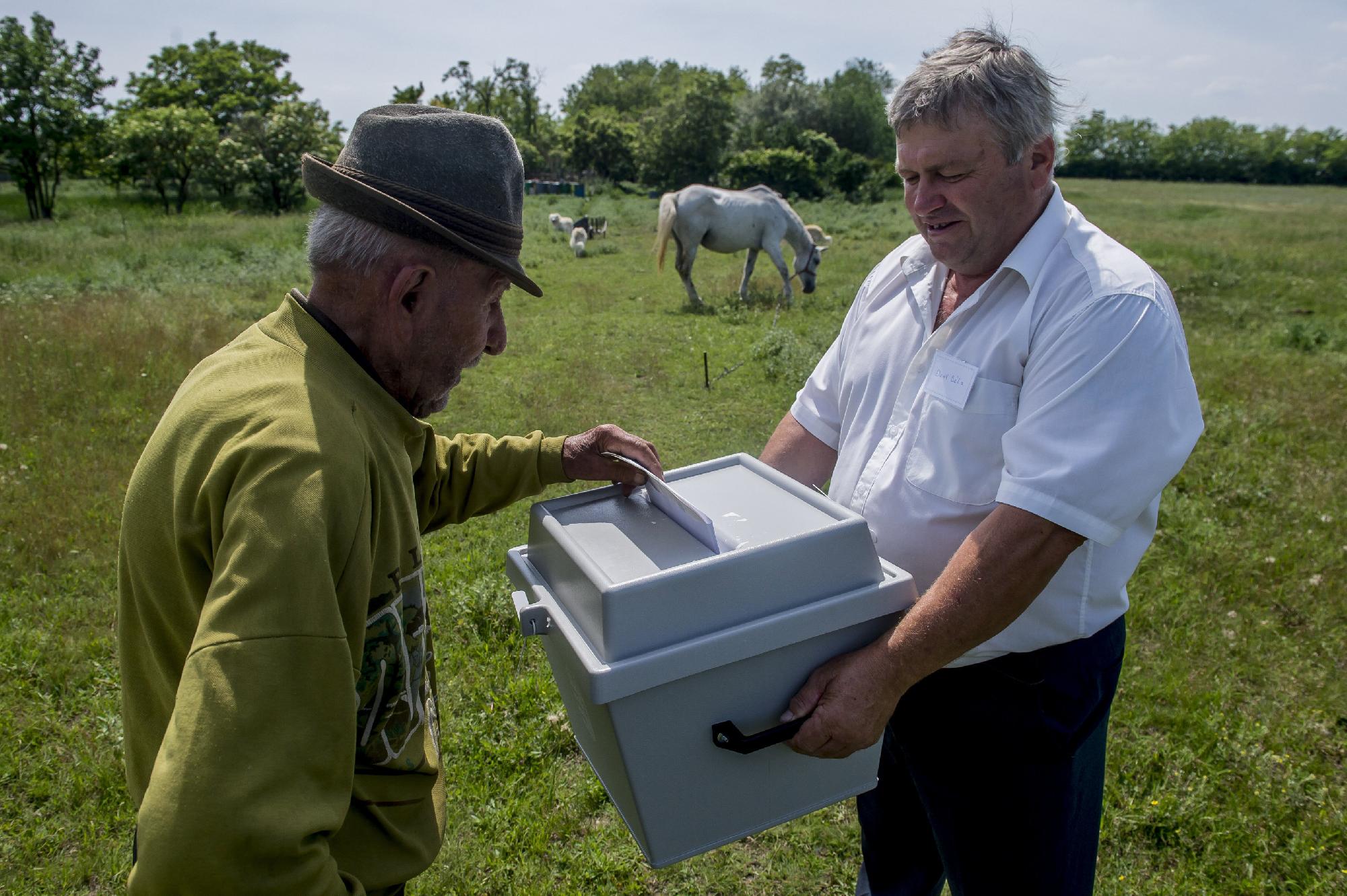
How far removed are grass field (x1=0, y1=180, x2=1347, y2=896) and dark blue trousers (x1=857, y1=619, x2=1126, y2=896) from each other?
0.42ft

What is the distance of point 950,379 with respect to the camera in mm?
1891

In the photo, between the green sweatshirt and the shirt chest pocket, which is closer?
the green sweatshirt

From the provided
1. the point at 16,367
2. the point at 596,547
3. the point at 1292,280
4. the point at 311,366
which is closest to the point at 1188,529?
the point at 596,547

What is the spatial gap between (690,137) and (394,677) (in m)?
47.4

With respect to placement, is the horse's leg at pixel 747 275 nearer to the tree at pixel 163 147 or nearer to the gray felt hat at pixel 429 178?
the gray felt hat at pixel 429 178

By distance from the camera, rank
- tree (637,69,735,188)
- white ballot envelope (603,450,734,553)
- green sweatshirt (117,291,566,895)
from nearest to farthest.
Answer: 1. green sweatshirt (117,291,566,895)
2. white ballot envelope (603,450,734,553)
3. tree (637,69,735,188)

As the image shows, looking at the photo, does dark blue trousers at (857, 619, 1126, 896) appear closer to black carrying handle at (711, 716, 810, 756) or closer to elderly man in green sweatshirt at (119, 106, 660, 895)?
black carrying handle at (711, 716, 810, 756)

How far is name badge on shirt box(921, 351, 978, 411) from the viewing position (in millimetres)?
1844

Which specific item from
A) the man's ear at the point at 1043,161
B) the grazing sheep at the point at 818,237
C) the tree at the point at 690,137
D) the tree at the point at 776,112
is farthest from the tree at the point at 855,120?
the man's ear at the point at 1043,161

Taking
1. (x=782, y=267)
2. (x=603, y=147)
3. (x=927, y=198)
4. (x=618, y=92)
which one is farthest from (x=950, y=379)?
(x=618, y=92)

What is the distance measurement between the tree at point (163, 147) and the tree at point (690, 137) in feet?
73.4

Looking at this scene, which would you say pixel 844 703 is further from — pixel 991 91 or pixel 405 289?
pixel 991 91

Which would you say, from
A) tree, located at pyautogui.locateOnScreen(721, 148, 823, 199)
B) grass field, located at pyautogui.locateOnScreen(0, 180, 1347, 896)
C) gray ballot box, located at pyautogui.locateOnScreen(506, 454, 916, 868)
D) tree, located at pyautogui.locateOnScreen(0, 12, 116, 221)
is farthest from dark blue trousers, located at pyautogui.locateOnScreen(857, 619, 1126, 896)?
tree, located at pyautogui.locateOnScreen(721, 148, 823, 199)

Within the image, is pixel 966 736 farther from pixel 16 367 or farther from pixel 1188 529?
pixel 16 367
